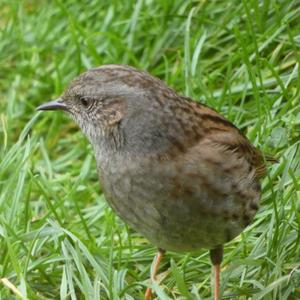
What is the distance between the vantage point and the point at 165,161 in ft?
13.1

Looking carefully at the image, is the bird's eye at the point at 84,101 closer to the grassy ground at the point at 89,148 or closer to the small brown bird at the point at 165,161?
the small brown bird at the point at 165,161

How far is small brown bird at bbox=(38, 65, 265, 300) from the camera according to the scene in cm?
397

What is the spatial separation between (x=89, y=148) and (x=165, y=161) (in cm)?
185

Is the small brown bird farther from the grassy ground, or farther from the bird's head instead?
the grassy ground

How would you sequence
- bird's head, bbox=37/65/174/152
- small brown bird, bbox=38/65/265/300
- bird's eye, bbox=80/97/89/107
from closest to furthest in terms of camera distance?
small brown bird, bbox=38/65/265/300 < bird's head, bbox=37/65/174/152 < bird's eye, bbox=80/97/89/107

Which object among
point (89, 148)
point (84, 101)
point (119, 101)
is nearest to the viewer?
point (119, 101)

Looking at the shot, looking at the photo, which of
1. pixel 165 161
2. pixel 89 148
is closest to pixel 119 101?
pixel 165 161

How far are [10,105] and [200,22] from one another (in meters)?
1.35

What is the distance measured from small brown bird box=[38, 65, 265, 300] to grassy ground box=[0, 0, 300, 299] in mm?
161

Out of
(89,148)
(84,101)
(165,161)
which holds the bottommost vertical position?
(89,148)

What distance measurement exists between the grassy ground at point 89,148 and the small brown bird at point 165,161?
0.16 meters

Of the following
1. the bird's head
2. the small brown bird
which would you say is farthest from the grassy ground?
the bird's head

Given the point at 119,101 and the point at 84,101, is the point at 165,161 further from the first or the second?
the point at 84,101

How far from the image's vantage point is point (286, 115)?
493cm
